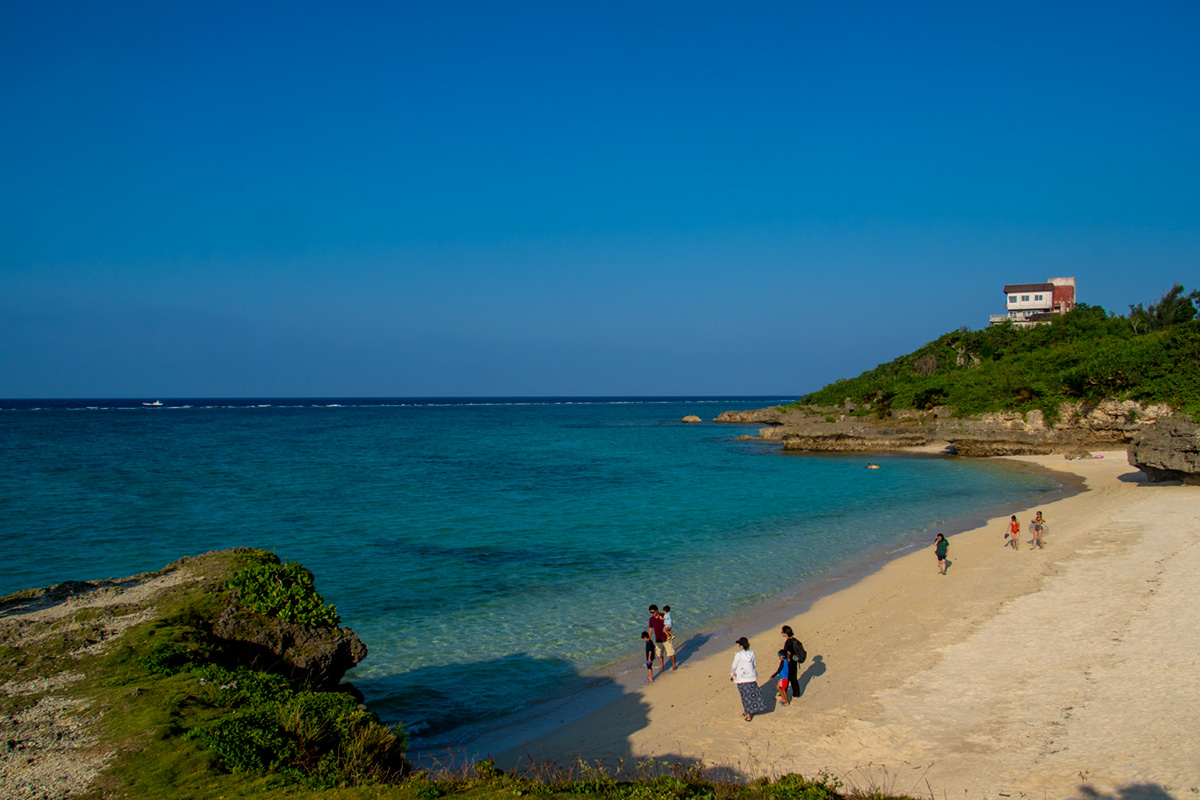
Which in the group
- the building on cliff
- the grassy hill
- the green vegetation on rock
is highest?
the building on cliff

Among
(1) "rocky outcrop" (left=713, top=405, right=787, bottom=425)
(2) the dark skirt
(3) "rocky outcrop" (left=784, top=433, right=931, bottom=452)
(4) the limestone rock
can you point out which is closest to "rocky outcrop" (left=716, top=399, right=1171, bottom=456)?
(3) "rocky outcrop" (left=784, top=433, right=931, bottom=452)

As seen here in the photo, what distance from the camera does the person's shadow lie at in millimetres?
11915

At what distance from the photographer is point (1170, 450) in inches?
1143

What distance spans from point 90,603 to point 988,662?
1405 centimetres

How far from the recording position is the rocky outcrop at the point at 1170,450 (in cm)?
2836

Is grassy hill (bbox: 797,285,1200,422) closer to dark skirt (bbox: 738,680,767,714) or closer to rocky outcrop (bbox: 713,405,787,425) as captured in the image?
rocky outcrop (bbox: 713,405,787,425)

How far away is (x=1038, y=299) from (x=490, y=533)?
9092cm

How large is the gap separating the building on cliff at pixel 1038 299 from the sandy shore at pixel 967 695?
81.7 metres

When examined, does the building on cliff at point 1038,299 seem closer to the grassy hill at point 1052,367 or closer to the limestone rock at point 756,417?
the grassy hill at point 1052,367

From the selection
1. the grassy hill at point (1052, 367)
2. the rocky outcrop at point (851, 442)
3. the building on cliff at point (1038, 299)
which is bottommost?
the rocky outcrop at point (851, 442)

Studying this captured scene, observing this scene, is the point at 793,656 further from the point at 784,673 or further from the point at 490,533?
the point at 490,533

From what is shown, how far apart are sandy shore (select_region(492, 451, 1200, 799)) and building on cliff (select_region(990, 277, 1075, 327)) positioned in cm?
8166

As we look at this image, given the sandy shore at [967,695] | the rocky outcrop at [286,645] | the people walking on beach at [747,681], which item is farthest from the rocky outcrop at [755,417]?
the rocky outcrop at [286,645]

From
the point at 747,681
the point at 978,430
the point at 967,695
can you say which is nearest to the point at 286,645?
the point at 747,681
